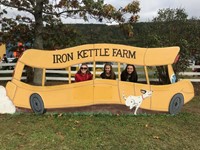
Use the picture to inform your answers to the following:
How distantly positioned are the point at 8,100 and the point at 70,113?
1.51 metres

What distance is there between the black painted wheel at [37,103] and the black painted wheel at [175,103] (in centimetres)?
310

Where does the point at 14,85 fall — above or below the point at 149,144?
above

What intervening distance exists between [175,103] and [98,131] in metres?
2.34

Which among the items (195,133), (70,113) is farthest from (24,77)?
(195,133)

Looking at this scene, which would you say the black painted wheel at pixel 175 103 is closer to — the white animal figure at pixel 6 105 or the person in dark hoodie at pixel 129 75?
the person in dark hoodie at pixel 129 75

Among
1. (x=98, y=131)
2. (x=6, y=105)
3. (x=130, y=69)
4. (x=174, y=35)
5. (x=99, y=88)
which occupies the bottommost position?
(x=98, y=131)

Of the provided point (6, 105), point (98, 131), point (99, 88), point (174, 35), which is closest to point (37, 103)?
point (6, 105)

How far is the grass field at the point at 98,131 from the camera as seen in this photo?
6441 millimetres

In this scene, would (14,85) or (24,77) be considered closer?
(14,85)

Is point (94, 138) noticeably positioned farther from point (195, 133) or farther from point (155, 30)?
point (155, 30)

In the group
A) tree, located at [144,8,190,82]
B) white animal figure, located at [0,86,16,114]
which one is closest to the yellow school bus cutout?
white animal figure, located at [0,86,16,114]

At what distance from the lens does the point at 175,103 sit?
8.41 meters

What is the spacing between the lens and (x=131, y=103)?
8242mm

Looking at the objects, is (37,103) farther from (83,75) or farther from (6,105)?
(83,75)
